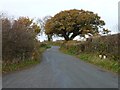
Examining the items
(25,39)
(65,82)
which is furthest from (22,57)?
(65,82)

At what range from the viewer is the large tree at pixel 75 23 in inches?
2409

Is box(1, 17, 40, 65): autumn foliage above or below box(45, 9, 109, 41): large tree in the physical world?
below

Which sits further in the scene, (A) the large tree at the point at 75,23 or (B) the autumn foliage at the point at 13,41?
(A) the large tree at the point at 75,23

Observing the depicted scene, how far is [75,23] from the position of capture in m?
61.8

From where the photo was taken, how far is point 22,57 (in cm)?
2756

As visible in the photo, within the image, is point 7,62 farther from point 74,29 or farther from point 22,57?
point 74,29

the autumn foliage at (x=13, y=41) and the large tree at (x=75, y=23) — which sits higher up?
the large tree at (x=75, y=23)

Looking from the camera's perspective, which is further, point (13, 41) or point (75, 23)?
point (75, 23)

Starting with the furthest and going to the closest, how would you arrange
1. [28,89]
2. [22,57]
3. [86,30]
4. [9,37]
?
[86,30]
[22,57]
[9,37]
[28,89]

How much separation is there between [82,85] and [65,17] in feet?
161

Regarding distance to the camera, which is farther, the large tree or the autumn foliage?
the large tree

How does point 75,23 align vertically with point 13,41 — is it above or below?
above

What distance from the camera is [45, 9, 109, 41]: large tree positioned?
61188 millimetres

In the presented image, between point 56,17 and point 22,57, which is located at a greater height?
point 56,17
